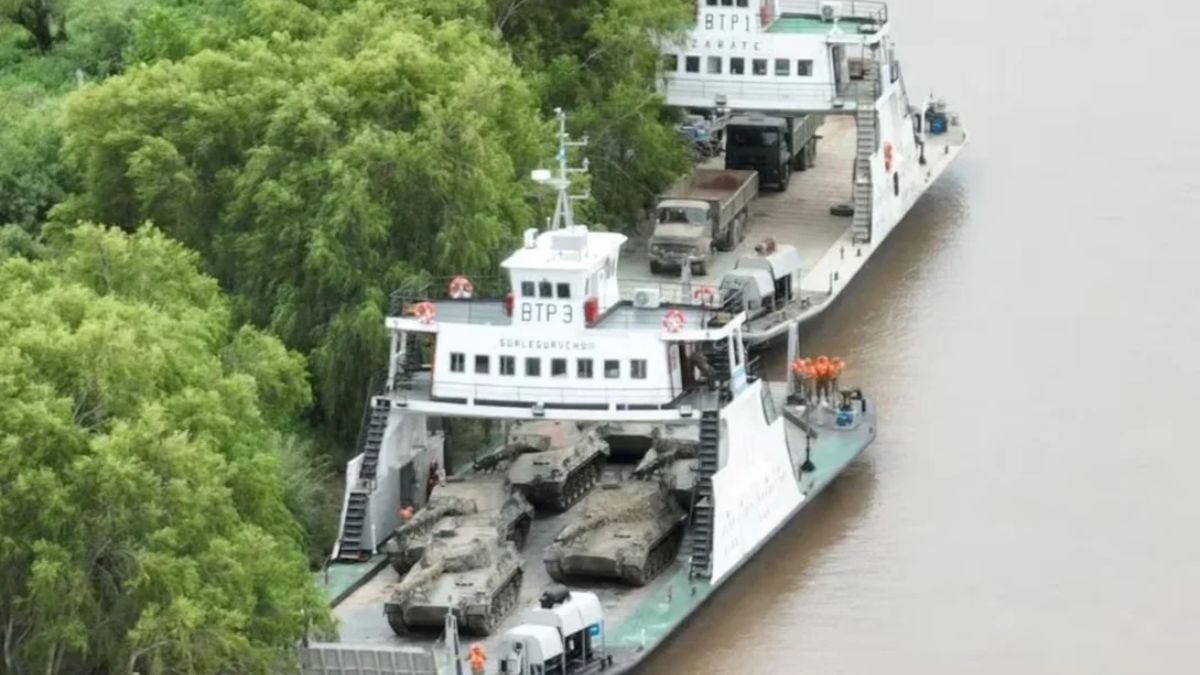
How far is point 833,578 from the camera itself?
198ft

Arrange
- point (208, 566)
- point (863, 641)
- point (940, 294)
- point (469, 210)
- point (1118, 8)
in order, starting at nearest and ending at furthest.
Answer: point (208, 566) < point (863, 641) < point (469, 210) < point (940, 294) < point (1118, 8)

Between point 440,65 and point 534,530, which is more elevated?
point 440,65

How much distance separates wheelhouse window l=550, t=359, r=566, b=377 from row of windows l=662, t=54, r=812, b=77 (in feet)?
67.5

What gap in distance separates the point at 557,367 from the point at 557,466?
2.76 meters

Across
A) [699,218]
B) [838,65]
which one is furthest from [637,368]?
[838,65]

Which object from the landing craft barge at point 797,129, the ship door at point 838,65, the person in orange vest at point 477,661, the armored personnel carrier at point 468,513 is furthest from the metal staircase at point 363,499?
the ship door at point 838,65

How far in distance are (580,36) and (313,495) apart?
20.2m

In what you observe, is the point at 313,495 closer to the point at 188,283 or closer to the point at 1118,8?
the point at 188,283

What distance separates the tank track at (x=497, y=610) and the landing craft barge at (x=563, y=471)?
0.12 feet

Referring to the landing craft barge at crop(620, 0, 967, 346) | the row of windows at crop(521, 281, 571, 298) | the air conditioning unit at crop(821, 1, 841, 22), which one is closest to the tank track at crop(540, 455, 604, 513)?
the row of windows at crop(521, 281, 571, 298)

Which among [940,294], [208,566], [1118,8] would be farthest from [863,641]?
[1118,8]

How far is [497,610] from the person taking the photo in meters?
55.0

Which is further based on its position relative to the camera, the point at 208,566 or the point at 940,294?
the point at 940,294

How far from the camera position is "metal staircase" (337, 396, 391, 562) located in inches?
2304
